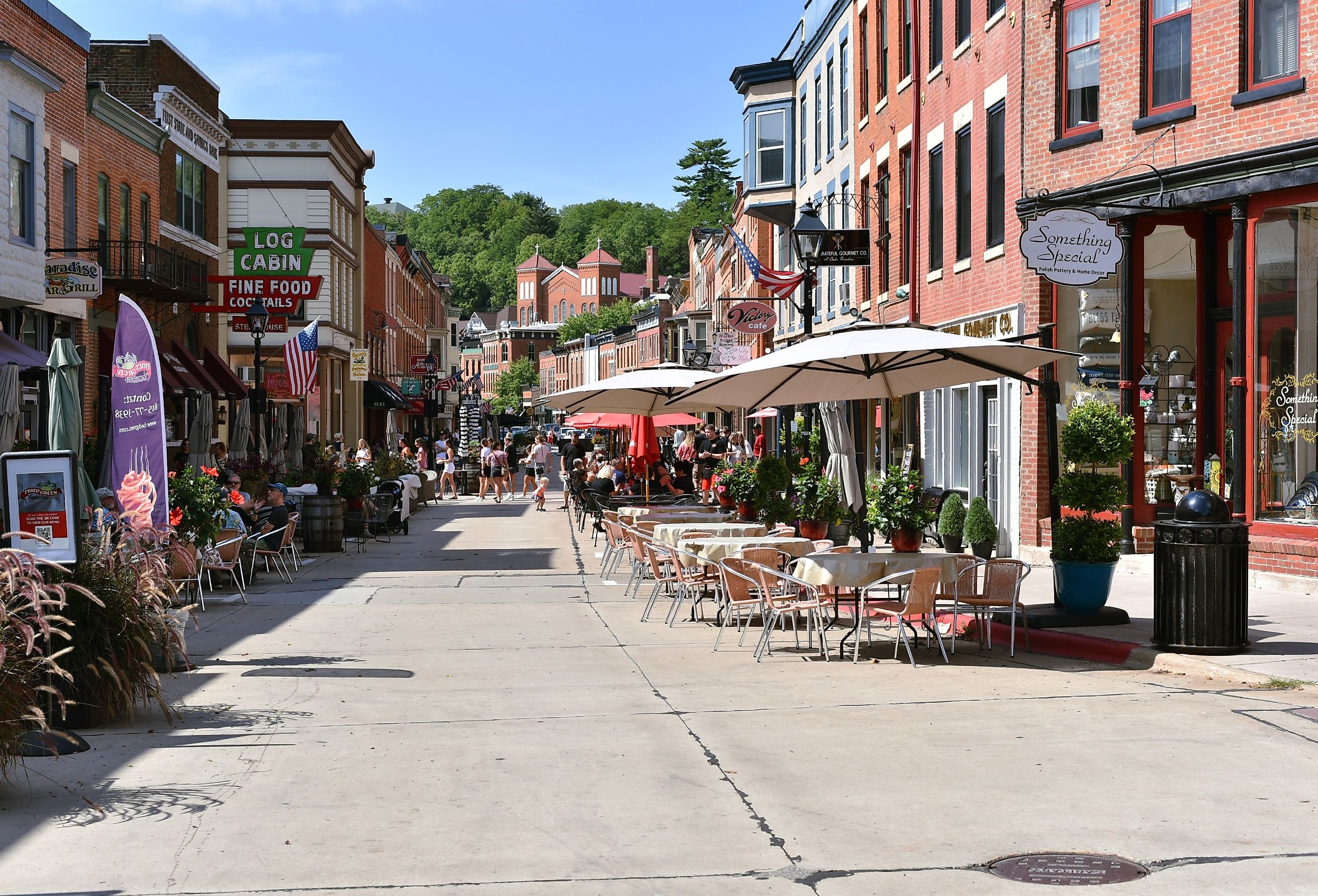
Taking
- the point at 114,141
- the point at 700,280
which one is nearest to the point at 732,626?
the point at 114,141

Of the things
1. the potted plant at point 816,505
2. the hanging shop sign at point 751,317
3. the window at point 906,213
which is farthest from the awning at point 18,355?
the window at point 906,213

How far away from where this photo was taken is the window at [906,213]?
88.0ft

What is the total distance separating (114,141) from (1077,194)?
20.4 meters

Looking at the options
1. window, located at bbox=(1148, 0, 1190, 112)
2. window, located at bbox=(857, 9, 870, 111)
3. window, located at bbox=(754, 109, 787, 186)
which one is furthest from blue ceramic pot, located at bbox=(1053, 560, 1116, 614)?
window, located at bbox=(754, 109, 787, 186)

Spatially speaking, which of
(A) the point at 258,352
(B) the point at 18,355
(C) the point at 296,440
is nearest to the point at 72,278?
(B) the point at 18,355

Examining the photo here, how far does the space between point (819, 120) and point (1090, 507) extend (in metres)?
24.7

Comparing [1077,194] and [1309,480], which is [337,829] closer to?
[1309,480]

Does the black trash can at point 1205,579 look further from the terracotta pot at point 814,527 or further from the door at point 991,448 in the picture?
the door at point 991,448

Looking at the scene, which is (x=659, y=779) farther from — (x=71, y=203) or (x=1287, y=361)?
(x=71, y=203)

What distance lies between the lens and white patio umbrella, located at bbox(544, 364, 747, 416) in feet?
72.4

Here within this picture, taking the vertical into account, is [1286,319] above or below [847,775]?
above

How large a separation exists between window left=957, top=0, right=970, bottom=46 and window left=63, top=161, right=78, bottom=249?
638 inches

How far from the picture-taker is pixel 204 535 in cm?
1580

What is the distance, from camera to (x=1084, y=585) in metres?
12.9
